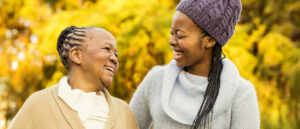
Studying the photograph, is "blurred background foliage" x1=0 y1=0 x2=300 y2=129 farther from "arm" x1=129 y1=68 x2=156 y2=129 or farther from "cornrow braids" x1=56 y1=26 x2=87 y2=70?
"cornrow braids" x1=56 y1=26 x2=87 y2=70

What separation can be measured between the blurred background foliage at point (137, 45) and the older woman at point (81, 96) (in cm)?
235

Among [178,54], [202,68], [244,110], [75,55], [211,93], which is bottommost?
[244,110]

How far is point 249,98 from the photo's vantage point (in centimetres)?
216

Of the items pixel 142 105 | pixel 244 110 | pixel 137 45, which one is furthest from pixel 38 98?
pixel 137 45

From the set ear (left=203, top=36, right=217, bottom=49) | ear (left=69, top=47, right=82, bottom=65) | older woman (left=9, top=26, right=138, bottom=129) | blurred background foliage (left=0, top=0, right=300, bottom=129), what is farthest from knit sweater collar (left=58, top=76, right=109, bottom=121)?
blurred background foliage (left=0, top=0, right=300, bottom=129)

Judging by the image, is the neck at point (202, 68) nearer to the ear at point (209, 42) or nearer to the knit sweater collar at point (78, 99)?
the ear at point (209, 42)

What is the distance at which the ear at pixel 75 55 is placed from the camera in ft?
6.72

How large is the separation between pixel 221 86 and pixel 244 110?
6.8 inches

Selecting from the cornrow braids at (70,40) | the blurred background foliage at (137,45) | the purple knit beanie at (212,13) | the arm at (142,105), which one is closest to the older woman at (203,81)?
the purple knit beanie at (212,13)

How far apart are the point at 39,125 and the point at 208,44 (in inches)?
38.1

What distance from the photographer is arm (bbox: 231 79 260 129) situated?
6.94ft

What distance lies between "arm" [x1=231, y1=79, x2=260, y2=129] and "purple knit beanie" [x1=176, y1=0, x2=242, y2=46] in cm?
33

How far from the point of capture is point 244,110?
2.13m

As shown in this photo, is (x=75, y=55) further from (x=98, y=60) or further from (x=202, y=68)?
(x=202, y=68)
